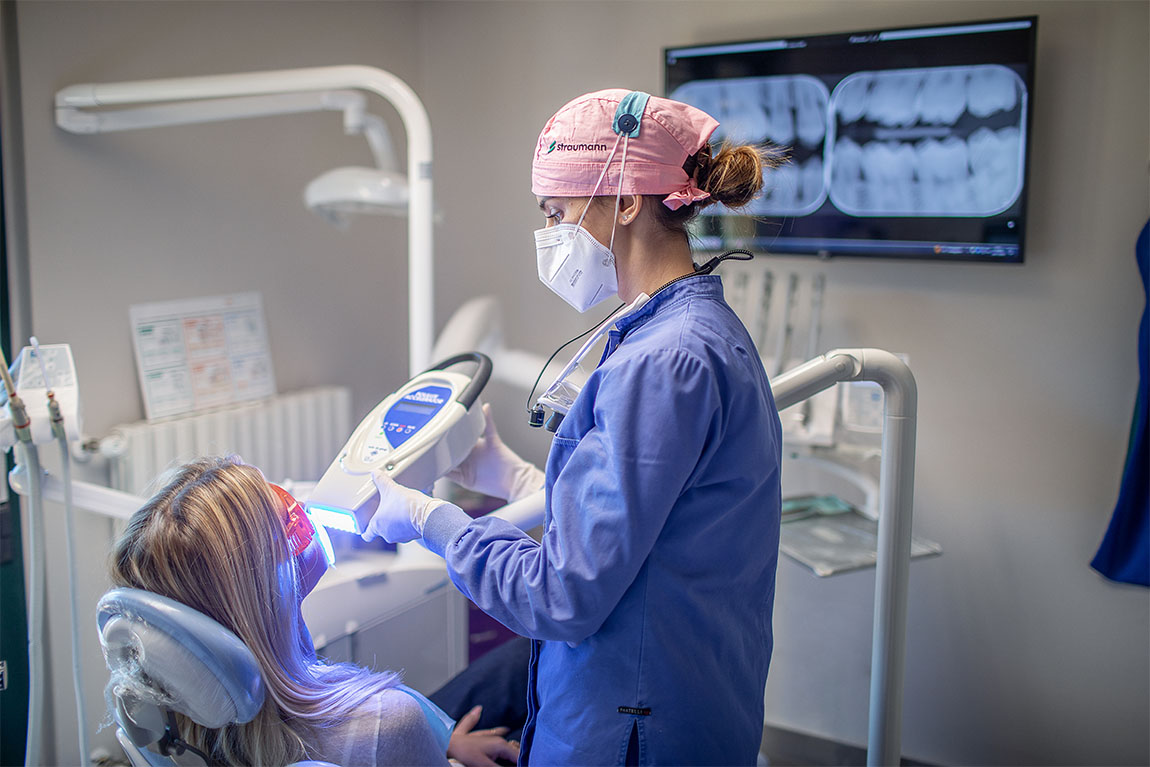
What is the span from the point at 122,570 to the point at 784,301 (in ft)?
6.43

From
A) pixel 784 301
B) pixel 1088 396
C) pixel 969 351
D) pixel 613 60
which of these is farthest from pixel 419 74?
pixel 1088 396

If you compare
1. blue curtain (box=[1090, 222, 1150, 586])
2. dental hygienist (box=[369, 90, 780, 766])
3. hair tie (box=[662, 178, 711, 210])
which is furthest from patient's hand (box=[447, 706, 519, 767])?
blue curtain (box=[1090, 222, 1150, 586])

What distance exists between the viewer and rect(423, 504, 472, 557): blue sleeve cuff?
3.81 feet

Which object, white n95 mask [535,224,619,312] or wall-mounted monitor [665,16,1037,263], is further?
wall-mounted monitor [665,16,1037,263]

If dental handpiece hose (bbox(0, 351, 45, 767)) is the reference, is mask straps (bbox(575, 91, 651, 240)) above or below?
above

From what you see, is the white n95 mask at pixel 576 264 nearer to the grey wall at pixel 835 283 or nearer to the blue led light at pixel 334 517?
the blue led light at pixel 334 517

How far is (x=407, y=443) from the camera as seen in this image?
1370 mm

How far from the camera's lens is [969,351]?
2.41 metres

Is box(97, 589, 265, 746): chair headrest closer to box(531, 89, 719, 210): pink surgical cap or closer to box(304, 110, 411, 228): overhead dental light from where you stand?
box(531, 89, 719, 210): pink surgical cap

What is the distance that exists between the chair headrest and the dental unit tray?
342 mm

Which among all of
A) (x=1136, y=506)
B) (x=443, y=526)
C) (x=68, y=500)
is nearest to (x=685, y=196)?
(x=443, y=526)

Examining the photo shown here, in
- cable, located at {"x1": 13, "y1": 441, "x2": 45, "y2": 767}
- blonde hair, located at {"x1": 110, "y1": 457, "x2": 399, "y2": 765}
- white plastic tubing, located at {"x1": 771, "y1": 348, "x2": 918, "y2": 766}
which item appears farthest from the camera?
cable, located at {"x1": 13, "y1": 441, "x2": 45, "y2": 767}

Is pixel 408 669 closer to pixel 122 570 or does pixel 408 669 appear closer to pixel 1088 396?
pixel 122 570

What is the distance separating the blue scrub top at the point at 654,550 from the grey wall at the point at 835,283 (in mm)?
1431
